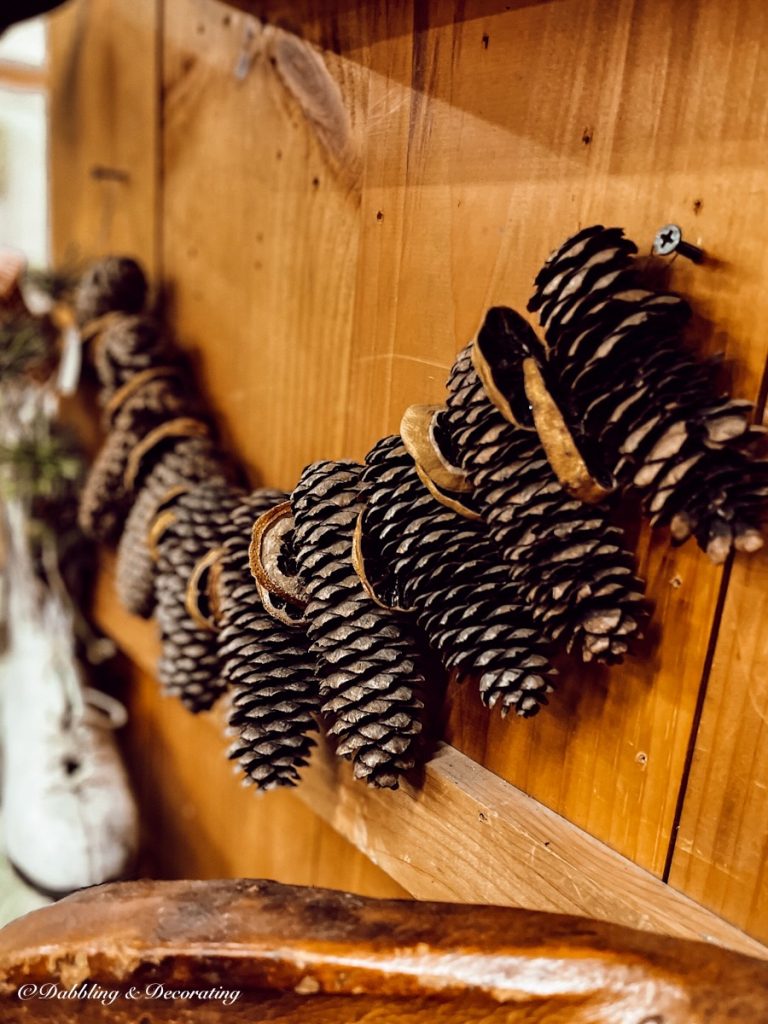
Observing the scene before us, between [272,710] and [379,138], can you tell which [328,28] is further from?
[272,710]

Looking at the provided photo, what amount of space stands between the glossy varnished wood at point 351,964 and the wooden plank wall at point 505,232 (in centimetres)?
9

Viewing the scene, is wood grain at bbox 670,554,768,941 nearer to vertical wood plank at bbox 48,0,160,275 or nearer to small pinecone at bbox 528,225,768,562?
small pinecone at bbox 528,225,768,562

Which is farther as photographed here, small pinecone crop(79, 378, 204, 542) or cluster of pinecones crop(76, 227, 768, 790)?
small pinecone crop(79, 378, 204, 542)

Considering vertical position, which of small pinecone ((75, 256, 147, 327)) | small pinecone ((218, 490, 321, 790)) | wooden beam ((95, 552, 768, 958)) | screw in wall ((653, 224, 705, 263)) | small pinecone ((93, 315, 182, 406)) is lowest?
wooden beam ((95, 552, 768, 958))

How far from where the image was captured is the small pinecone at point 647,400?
0.34m

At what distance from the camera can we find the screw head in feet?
1.26

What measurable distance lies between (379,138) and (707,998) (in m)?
0.52

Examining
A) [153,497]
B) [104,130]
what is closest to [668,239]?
[153,497]

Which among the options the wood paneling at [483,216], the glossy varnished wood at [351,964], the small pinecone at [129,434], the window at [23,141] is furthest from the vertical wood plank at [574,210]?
the window at [23,141]

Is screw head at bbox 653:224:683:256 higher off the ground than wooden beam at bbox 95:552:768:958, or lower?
higher

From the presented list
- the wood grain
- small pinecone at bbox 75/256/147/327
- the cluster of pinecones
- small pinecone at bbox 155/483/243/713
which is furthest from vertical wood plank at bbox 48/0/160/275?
the wood grain

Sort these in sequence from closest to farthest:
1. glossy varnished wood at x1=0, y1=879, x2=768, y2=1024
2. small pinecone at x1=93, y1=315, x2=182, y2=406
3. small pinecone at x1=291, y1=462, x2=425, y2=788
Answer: glossy varnished wood at x1=0, y1=879, x2=768, y2=1024
small pinecone at x1=291, y1=462, x2=425, y2=788
small pinecone at x1=93, y1=315, x2=182, y2=406

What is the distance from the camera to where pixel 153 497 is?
2.40 ft

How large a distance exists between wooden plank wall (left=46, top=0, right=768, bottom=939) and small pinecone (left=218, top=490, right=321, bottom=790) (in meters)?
0.11
